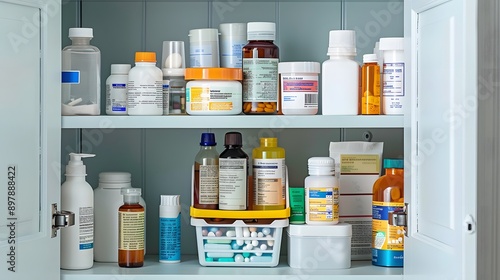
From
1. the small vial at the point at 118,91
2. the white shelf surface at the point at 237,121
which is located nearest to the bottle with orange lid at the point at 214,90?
the white shelf surface at the point at 237,121

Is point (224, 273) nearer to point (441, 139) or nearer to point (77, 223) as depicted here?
point (77, 223)

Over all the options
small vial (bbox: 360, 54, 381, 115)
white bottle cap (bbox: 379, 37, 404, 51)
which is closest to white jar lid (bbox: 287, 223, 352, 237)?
small vial (bbox: 360, 54, 381, 115)

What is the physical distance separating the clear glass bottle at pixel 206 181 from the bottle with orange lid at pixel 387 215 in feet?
0.97

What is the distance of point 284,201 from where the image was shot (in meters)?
1.46

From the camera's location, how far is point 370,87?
1.44 meters

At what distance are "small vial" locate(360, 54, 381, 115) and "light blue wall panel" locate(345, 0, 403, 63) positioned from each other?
0.17 m

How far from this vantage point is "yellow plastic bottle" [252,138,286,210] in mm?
1438

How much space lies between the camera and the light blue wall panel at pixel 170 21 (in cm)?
163

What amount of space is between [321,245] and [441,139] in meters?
0.34
